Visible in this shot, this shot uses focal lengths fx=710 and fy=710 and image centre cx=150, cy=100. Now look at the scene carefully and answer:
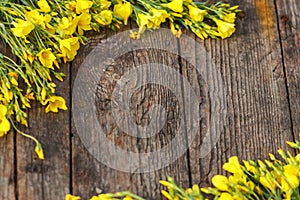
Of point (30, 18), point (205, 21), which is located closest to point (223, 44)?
point (205, 21)

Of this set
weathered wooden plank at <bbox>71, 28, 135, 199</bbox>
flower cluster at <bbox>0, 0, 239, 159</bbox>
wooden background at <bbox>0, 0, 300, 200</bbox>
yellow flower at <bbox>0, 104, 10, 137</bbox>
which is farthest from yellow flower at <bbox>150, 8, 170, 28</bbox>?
yellow flower at <bbox>0, 104, 10, 137</bbox>

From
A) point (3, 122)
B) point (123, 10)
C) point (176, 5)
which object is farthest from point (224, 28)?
point (3, 122)

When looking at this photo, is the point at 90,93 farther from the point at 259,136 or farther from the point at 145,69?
the point at 259,136

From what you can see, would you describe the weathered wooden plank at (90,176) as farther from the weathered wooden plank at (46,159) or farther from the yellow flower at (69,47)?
the yellow flower at (69,47)

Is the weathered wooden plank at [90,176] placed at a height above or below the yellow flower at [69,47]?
below

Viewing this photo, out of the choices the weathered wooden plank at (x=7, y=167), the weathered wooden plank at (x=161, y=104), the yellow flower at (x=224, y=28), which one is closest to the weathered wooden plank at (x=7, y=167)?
the weathered wooden plank at (x=7, y=167)

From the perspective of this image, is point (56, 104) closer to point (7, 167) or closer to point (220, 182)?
point (7, 167)
